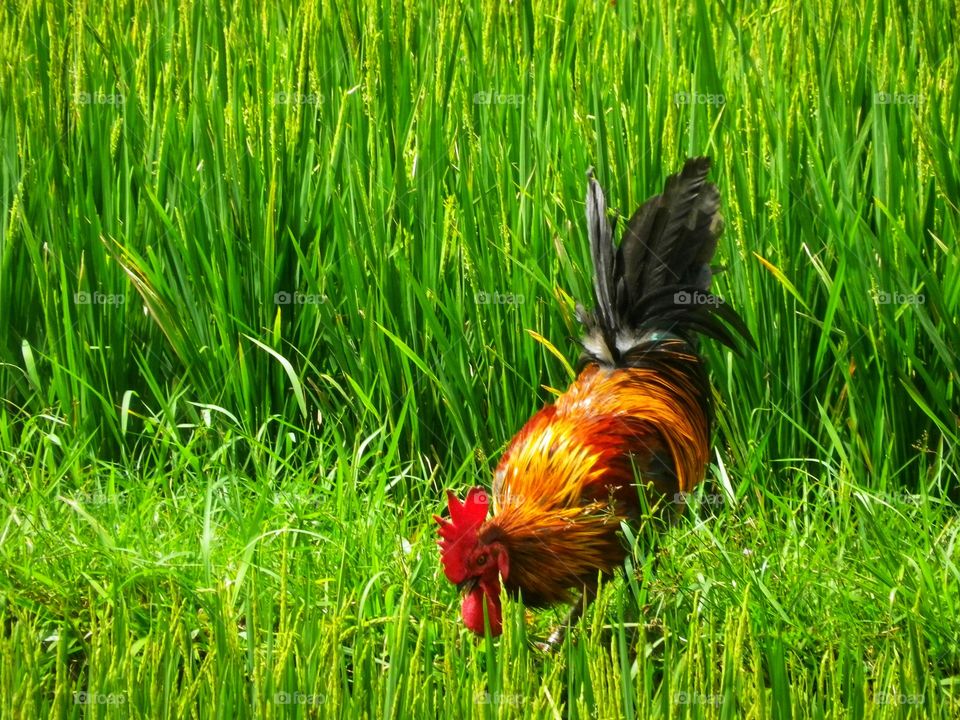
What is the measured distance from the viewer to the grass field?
8.14 ft

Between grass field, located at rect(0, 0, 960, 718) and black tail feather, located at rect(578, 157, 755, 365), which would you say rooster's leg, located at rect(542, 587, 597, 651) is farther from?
black tail feather, located at rect(578, 157, 755, 365)

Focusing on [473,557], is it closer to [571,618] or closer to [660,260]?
[571,618]

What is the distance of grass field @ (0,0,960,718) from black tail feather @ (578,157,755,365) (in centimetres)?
35

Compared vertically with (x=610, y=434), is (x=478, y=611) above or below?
below

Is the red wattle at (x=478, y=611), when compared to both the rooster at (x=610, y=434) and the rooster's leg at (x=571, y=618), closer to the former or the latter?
the rooster at (x=610, y=434)

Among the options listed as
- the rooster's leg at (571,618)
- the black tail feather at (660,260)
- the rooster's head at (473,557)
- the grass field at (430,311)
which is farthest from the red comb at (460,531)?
the black tail feather at (660,260)

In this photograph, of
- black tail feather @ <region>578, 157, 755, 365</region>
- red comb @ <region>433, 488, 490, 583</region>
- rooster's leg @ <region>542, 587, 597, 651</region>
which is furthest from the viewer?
black tail feather @ <region>578, 157, 755, 365</region>

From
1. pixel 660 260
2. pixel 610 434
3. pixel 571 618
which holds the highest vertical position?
pixel 660 260

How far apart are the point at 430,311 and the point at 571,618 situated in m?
0.97

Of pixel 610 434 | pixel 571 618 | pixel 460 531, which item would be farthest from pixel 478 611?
pixel 610 434

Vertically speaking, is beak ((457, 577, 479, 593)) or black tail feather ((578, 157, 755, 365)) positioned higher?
black tail feather ((578, 157, 755, 365))

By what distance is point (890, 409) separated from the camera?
3008 millimetres

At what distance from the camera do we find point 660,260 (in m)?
2.62

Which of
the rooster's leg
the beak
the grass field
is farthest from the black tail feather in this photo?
the beak
